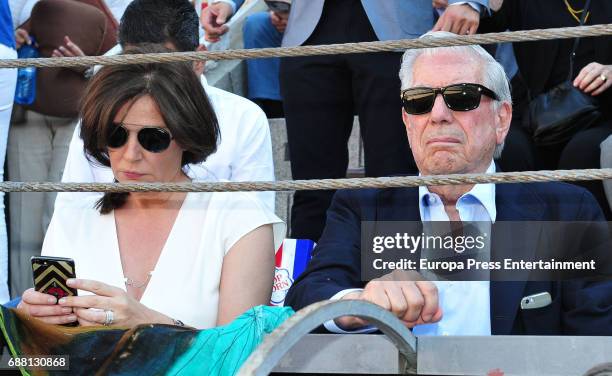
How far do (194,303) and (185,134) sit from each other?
44 centimetres

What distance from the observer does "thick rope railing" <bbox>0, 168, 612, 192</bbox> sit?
163cm

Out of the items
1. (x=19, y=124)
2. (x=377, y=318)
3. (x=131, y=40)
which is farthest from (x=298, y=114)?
(x=377, y=318)

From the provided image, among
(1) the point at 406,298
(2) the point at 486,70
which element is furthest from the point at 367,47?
(2) the point at 486,70

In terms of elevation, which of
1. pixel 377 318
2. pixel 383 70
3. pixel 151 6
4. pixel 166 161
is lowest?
pixel 377 318

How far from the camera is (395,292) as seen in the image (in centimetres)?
187

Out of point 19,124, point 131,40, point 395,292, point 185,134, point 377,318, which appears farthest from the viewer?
point 19,124

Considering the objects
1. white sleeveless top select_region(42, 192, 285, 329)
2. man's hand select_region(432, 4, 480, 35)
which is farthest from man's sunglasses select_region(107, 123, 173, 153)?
man's hand select_region(432, 4, 480, 35)

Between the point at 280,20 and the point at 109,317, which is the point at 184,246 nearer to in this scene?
the point at 109,317

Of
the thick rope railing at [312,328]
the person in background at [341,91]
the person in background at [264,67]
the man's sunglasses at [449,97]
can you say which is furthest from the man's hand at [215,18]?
the thick rope railing at [312,328]

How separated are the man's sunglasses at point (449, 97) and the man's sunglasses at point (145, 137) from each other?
24.3 inches

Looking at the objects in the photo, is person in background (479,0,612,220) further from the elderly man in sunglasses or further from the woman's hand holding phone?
the woman's hand holding phone

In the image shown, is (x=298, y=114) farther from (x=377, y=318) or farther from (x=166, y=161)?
(x=377, y=318)

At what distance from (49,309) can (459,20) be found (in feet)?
5.15

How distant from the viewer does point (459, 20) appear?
304 centimetres
